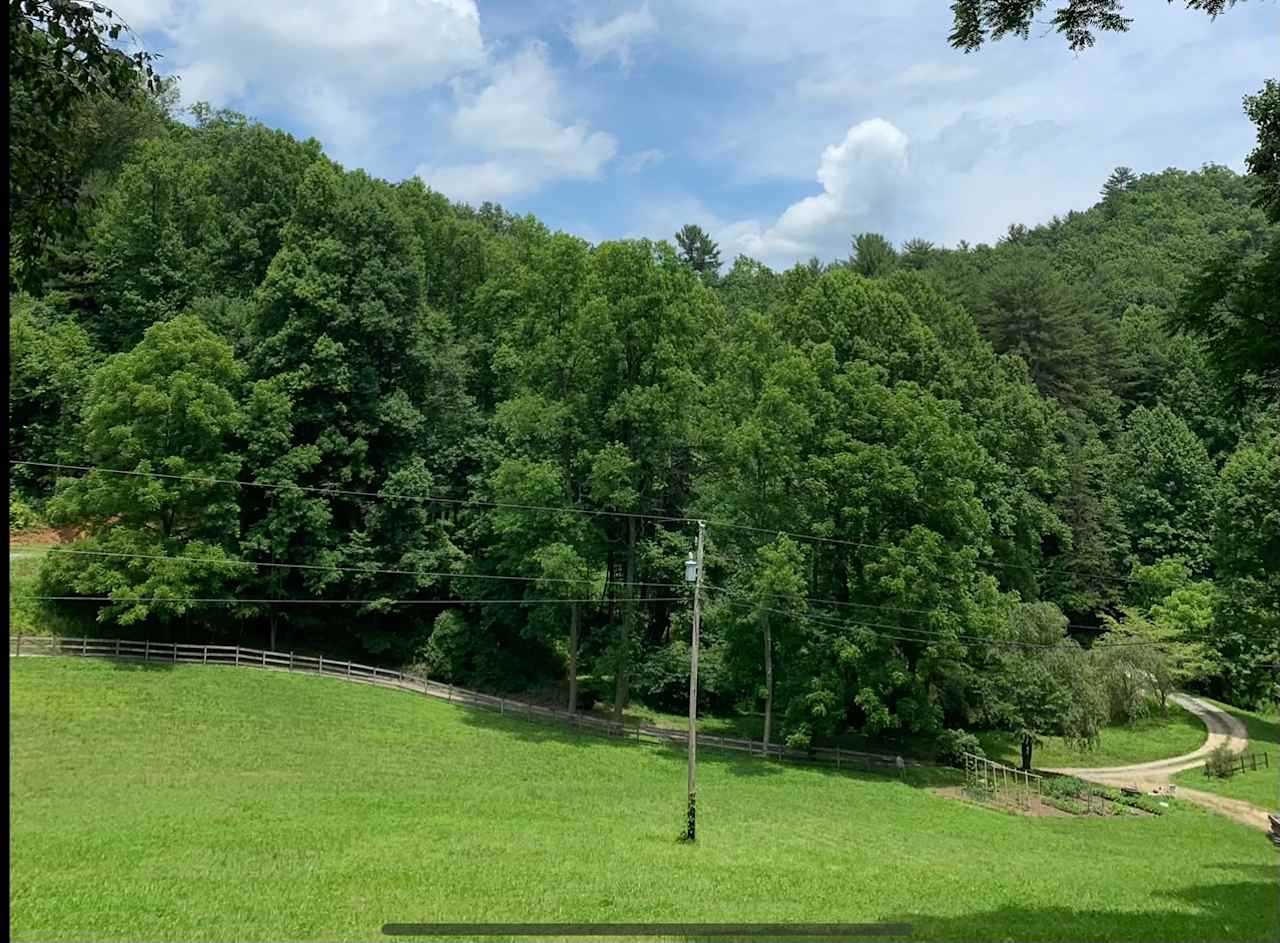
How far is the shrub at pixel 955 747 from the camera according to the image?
30016 millimetres

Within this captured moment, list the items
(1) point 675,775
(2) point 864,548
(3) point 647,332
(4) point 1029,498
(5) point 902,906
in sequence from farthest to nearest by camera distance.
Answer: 1. (4) point 1029,498
2. (3) point 647,332
3. (2) point 864,548
4. (1) point 675,775
5. (5) point 902,906

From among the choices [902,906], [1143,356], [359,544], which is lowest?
[902,906]

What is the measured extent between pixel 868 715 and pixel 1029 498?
1980 centimetres

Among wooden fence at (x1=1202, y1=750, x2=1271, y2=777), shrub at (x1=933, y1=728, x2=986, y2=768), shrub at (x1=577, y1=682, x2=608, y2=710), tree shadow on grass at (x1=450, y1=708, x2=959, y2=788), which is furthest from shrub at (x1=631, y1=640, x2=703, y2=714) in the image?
wooden fence at (x1=1202, y1=750, x2=1271, y2=777)

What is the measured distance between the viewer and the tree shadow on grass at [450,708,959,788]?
2841cm

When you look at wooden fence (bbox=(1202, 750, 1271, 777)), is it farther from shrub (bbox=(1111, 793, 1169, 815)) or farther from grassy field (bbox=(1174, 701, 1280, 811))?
shrub (bbox=(1111, 793, 1169, 815))

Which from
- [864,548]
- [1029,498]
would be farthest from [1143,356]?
[864,548]

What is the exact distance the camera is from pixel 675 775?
87.0ft

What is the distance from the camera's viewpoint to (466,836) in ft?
54.0

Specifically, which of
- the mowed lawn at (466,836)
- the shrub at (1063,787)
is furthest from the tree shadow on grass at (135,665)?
the shrub at (1063,787)

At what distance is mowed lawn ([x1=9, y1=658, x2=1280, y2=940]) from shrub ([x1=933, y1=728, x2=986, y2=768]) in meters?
3.41

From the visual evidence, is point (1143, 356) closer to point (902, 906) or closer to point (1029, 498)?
point (1029, 498)

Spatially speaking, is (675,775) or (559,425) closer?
(675,775)

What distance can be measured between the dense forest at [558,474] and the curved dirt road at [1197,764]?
1801 millimetres
